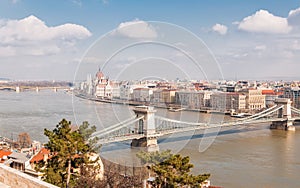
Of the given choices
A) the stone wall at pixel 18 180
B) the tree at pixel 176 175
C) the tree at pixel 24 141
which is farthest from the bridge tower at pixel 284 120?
the stone wall at pixel 18 180

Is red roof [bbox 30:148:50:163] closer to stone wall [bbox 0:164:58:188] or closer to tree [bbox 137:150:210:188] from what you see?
tree [bbox 137:150:210:188]

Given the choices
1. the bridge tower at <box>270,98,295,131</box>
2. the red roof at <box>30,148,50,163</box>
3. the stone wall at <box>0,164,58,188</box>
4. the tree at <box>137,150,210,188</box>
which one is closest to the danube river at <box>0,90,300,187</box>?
the bridge tower at <box>270,98,295,131</box>

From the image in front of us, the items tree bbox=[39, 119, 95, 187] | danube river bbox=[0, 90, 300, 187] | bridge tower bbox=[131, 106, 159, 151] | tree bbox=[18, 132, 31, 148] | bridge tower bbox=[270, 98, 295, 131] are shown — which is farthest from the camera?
bridge tower bbox=[270, 98, 295, 131]

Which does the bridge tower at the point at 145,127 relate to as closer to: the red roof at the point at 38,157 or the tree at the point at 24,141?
the tree at the point at 24,141

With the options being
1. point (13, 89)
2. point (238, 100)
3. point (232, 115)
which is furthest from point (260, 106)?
point (13, 89)

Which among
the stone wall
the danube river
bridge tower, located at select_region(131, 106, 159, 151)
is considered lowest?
the danube river

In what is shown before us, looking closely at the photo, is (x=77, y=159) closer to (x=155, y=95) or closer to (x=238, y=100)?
(x=155, y=95)

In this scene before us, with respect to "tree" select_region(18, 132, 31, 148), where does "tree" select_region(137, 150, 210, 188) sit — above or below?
above
